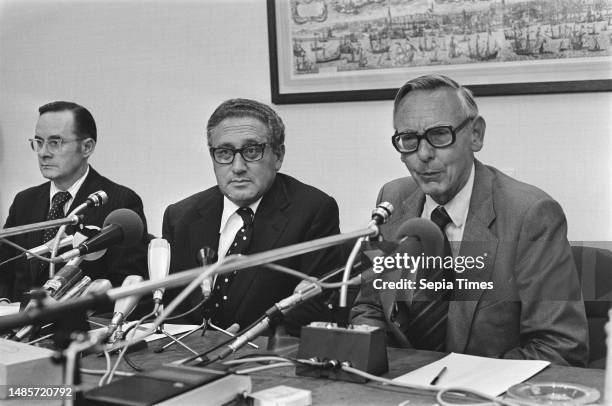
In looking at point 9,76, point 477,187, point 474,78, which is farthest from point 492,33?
point 9,76

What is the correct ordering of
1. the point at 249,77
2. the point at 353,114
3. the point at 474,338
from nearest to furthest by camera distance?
1. the point at 474,338
2. the point at 353,114
3. the point at 249,77

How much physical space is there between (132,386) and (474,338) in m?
1.13

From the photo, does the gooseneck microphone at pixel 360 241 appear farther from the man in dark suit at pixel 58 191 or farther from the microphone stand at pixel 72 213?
the man in dark suit at pixel 58 191

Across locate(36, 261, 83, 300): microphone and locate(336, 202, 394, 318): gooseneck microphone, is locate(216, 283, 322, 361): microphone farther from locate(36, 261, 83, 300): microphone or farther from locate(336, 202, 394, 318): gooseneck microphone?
locate(36, 261, 83, 300): microphone

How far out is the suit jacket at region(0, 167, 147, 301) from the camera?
3.26 meters

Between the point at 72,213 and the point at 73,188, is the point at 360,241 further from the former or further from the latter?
the point at 73,188

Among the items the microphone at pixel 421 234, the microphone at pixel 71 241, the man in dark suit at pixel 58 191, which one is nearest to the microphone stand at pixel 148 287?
the microphone at pixel 421 234

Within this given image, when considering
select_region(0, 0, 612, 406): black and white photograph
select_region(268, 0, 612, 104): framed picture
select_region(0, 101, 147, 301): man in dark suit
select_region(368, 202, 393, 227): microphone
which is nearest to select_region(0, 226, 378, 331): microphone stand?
select_region(0, 0, 612, 406): black and white photograph

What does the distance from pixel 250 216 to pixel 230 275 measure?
0.75 ft

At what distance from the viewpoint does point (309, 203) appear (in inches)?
114

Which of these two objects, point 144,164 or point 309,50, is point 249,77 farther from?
point 144,164

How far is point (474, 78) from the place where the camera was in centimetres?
318

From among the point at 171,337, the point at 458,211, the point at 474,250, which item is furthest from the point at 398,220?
the point at 171,337

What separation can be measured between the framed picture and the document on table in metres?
1.50
